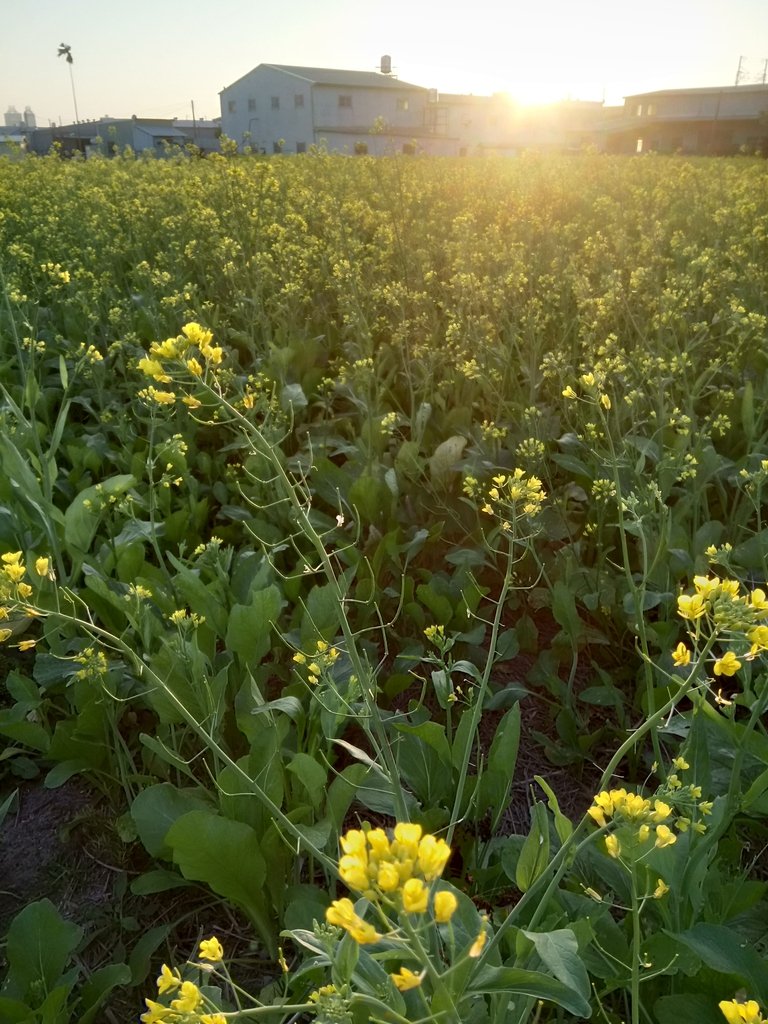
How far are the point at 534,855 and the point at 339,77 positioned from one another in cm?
5277

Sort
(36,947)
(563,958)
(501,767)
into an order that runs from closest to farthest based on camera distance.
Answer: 1. (563,958)
2. (36,947)
3. (501,767)

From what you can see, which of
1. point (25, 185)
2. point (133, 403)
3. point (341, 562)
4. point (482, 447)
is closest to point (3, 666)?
point (341, 562)

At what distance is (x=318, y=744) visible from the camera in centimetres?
174

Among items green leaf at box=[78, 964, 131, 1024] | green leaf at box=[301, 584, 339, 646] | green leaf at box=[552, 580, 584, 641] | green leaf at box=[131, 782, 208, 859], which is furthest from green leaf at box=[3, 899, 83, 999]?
green leaf at box=[552, 580, 584, 641]

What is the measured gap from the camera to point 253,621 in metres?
1.85

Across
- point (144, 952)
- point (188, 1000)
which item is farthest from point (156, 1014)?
point (144, 952)

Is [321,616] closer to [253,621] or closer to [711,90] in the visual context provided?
[253,621]

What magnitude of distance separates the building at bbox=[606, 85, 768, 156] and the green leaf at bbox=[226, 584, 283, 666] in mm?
47724

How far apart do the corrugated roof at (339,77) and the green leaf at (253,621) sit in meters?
49.7

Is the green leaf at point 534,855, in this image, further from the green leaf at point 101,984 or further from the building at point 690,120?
the building at point 690,120

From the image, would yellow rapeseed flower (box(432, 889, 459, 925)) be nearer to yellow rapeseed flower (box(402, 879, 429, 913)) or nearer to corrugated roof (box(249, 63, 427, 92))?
yellow rapeseed flower (box(402, 879, 429, 913))

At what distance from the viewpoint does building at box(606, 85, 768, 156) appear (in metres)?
43.9

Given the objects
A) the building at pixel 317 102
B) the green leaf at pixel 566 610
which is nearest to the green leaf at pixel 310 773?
the green leaf at pixel 566 610

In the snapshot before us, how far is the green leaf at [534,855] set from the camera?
111 cm
